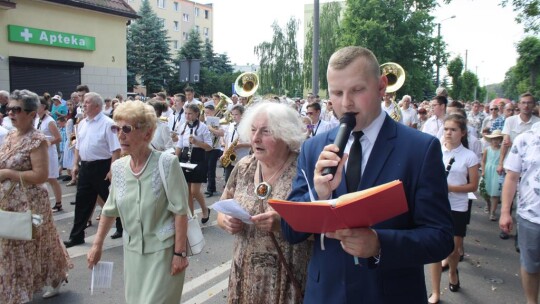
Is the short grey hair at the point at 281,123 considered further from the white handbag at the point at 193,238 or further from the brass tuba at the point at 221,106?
the brass tuba at the point at 221,106

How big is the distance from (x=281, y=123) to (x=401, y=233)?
145 centimetres

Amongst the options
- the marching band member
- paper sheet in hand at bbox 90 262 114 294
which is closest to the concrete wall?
the marching band member

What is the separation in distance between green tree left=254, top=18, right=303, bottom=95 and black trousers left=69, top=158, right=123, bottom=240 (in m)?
44.2

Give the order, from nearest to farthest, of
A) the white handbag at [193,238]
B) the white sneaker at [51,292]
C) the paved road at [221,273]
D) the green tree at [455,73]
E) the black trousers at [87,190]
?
the white handbag at [193,238]
the white sneaker at [51,292]
the paved road at [221,273]
the black trousers at [87,190]
the green tree at [455,73]

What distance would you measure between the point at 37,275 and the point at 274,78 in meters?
47.7

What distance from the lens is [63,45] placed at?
21.2m

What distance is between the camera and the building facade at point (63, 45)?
1927 cm

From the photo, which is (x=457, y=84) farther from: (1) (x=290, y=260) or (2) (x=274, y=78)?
(1) (x=290, y=260)

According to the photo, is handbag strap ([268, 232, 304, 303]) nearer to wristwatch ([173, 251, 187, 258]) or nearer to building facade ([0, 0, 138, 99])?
wristwatch ([173, 251, 187, 258])

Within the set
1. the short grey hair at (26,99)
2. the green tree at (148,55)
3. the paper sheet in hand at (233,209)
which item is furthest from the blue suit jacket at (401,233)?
the green tree at (148,55)

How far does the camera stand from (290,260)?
→ 9.16 feet

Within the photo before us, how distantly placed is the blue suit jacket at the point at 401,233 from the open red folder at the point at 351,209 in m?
0.15

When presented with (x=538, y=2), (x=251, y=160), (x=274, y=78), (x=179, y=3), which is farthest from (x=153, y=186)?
(x=179, y=3)

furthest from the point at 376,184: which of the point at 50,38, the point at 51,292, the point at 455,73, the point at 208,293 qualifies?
the point at 455,73
